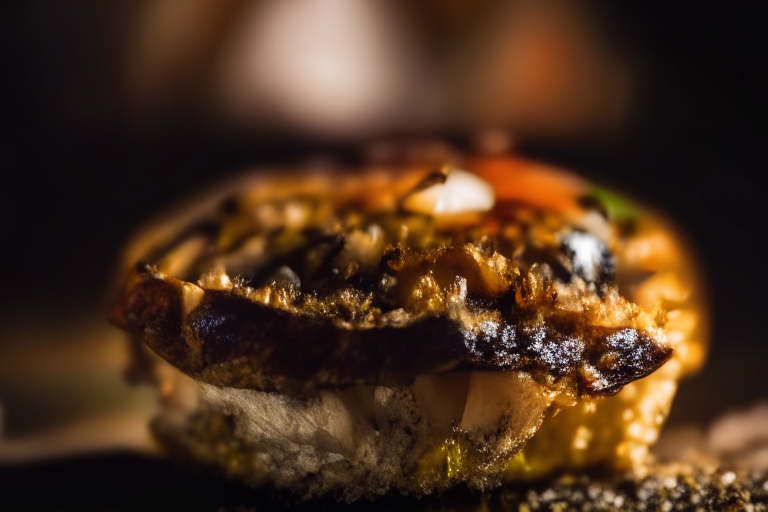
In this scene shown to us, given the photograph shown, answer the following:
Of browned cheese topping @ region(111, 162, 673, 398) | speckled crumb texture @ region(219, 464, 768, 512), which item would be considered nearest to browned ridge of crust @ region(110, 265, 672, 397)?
browned cheese topping @ region(111, 162, 673, 398)

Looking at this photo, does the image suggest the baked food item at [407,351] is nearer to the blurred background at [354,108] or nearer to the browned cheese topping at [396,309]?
the browned cheese topping at [396,309]

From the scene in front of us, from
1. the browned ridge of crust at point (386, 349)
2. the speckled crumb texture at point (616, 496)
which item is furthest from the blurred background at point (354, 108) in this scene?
the browned ridge of crust at point (386, 349)

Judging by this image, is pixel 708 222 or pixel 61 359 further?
pixel 708 222

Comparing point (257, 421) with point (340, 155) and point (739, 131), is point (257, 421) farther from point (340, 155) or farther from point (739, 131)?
point (739, 131)

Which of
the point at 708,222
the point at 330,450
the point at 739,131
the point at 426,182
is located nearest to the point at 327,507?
the point at 330,450

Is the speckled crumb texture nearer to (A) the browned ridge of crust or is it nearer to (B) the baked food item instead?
(B) the baked food item

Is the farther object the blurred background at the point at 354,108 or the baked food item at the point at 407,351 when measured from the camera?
the blurred background at the point at 354,108

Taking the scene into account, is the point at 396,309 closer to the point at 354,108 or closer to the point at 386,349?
the point at 386,349
